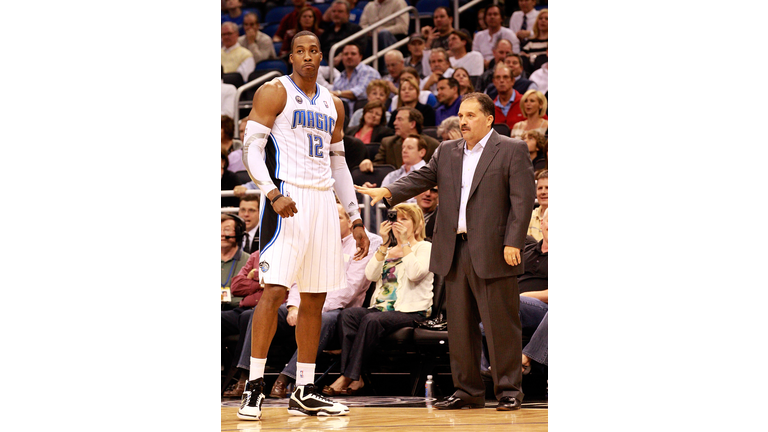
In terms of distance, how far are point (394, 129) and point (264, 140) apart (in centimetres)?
391

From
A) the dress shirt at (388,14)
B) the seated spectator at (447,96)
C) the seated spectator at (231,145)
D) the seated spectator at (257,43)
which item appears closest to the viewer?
the seated spectator at (447,96)

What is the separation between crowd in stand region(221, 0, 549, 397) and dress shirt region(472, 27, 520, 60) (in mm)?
13

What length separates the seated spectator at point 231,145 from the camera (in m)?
8.03

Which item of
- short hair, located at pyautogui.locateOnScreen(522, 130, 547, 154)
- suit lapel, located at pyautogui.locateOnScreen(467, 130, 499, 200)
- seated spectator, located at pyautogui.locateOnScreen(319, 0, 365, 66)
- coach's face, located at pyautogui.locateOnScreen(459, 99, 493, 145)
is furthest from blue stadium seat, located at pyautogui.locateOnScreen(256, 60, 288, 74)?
suit lapel, located at pyautogui.locateOnScreen(467, 130, 499, 200)

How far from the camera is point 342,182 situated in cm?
425

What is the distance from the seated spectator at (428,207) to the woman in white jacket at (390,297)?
0.29 meters

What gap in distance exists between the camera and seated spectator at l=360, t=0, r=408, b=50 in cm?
1003

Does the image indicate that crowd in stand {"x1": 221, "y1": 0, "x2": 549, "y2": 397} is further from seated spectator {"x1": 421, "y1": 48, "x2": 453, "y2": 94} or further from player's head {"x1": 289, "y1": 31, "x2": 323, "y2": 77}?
player's head {"x1": 289, "y1": 31, "x2": 323, "y2": 77}

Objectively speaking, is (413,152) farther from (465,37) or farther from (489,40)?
(489,40)

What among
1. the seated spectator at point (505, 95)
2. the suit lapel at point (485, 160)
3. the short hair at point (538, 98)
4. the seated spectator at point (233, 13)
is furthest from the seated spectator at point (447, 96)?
the seated spectator at point (233, 13)

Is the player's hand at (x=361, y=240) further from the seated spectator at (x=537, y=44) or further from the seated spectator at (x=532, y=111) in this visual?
the seated spectator at (x=537, y=44)
